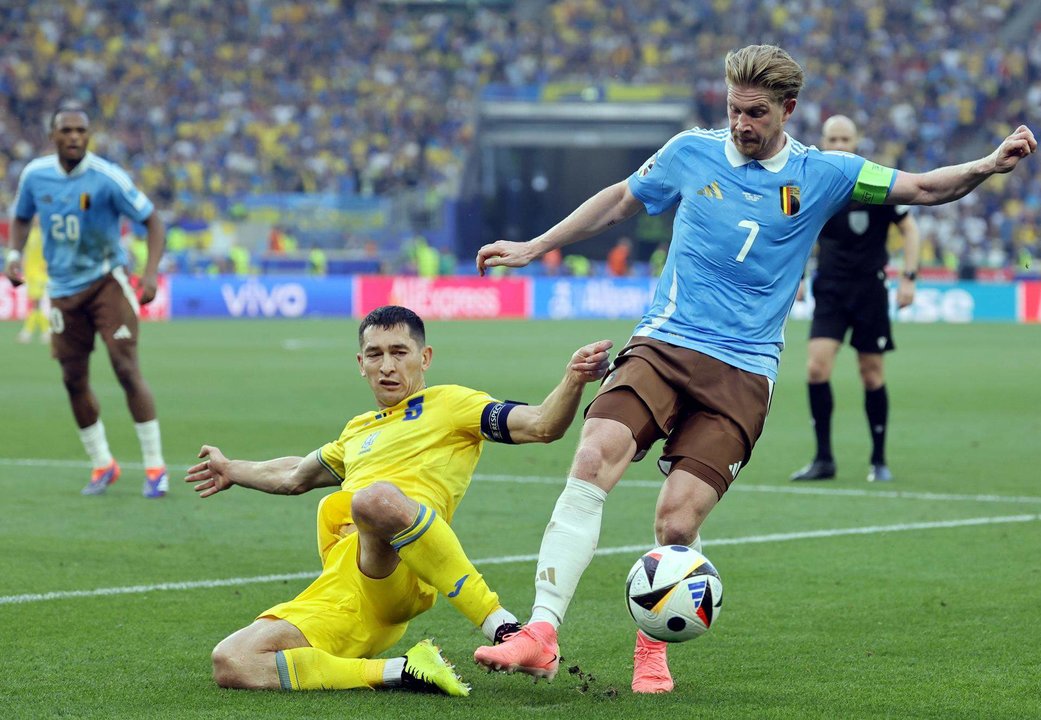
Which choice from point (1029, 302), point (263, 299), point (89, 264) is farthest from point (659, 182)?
point (1029, 302)

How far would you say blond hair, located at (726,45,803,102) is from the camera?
463cm

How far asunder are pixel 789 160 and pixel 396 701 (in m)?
2.13

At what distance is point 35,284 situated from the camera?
2378cm

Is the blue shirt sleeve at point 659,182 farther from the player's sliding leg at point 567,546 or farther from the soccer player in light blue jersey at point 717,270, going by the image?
the player's sliding leg at point 567,546

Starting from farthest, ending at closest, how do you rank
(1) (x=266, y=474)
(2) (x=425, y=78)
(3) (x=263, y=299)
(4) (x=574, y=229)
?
(2) (x=425, y=78), (3) (x=263, y=299), (1) (x=266, y=474), (4) (x=574, y=229)

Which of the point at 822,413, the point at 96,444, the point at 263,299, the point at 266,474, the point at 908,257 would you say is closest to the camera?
the point at 266,474

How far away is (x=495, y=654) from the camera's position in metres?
4.06

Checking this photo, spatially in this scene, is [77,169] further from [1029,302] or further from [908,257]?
[1029,302]

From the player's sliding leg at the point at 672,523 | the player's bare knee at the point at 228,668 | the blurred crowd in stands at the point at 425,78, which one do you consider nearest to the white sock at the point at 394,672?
the player's bare knee at the point at 228,668

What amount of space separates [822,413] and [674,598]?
19.4ft

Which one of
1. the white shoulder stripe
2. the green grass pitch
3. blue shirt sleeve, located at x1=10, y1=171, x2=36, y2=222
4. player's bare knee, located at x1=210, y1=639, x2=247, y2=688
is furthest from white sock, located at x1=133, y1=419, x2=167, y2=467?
the white shoulder stripe

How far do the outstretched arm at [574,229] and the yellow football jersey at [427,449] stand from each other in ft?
1.47

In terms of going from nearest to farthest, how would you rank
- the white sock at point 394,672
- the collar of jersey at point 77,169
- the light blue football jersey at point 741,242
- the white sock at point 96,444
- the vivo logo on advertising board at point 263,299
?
the white sock at point 394,672, the light blue football jersey at point 741,242, the collar of jersey at point 77,169, the white sock at point 96,444, the vivo logo on advertising board at point 263,299

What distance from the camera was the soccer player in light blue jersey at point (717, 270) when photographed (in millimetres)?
4613
